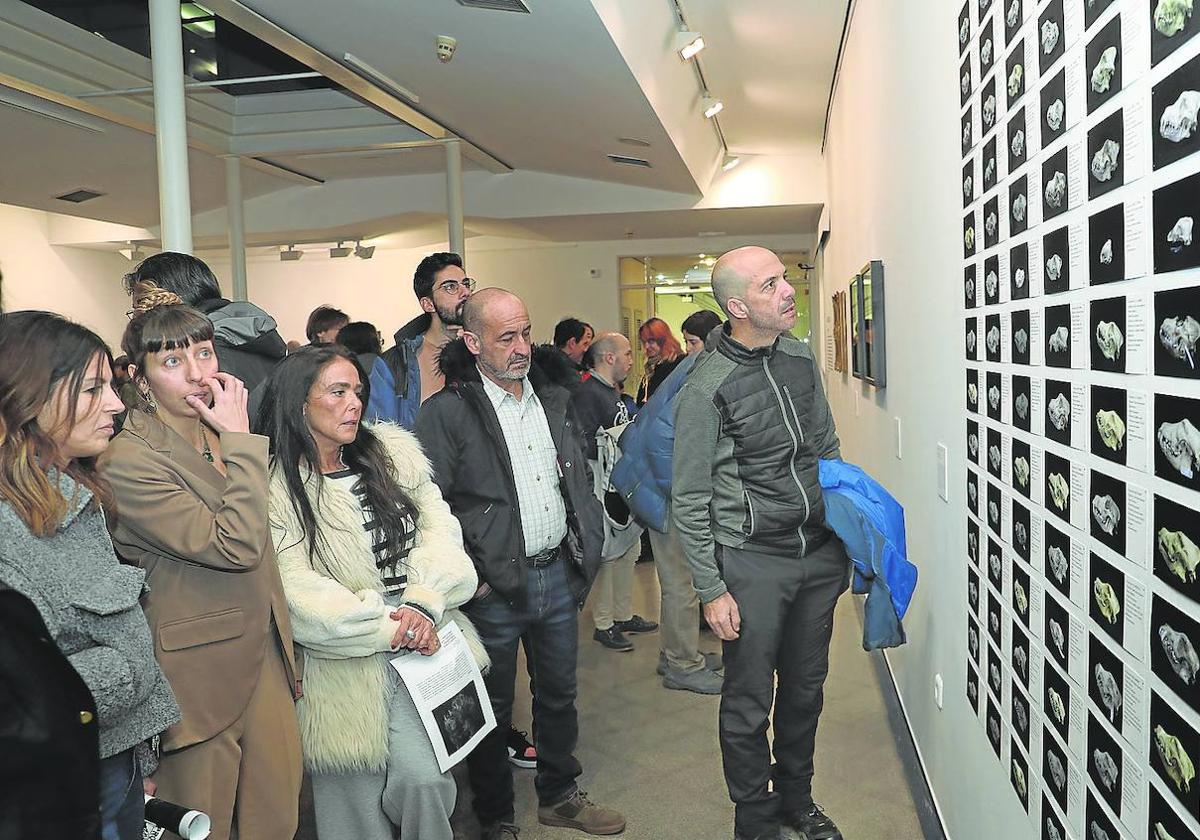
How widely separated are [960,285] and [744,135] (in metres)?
7.61

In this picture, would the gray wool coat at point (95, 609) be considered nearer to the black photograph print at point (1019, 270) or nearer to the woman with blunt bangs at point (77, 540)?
the woman with blunt bangs at point (77, 540)

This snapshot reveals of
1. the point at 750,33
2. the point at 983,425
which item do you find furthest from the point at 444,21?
the point at 983,425

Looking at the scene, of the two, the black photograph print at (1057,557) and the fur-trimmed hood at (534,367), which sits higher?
the fur-trimmed hood at (534,367)

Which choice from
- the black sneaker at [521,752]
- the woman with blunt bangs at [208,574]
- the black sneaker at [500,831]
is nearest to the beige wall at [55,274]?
the black sneaker at [521,752]

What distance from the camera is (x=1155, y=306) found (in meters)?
1.20

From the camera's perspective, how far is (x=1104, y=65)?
4.41 feet

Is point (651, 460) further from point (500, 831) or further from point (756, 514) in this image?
point (500, 831)

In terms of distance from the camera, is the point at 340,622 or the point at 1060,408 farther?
the point at 340,622

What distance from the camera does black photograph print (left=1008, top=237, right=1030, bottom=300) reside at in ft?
5.98

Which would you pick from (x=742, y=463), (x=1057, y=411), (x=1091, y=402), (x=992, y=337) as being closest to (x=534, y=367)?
(x=742, y=463)

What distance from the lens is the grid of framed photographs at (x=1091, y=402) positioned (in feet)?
3.78

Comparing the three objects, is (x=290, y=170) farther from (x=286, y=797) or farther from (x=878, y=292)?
(x=286, y=797)

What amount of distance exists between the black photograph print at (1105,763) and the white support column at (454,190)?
25.2ft

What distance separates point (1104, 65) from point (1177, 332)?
0.44 meters
